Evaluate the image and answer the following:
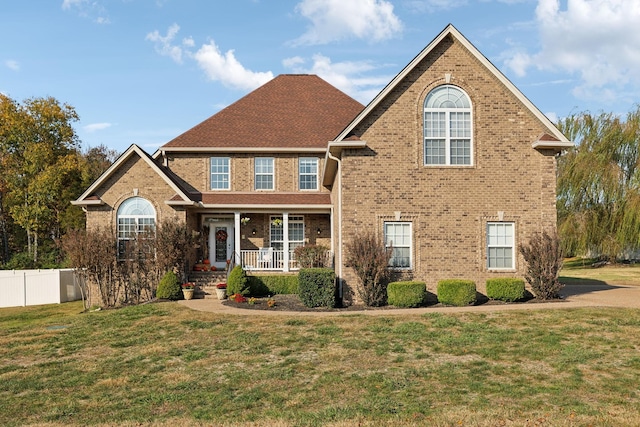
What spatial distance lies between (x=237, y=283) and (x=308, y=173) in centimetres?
713

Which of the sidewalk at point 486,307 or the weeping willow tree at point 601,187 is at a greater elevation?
the weeping willow tree at point 601,187

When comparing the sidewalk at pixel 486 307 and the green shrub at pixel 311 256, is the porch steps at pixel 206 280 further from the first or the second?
the green shrub at pixel 311 256

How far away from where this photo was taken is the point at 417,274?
57.6 ft

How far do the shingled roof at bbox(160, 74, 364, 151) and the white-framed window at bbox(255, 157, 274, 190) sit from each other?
76 centimetres

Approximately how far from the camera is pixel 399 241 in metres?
17.8

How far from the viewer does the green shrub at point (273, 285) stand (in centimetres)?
2106

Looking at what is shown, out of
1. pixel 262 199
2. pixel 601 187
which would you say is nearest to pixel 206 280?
pixel 262 199

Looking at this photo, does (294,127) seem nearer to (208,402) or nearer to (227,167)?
(227,167)

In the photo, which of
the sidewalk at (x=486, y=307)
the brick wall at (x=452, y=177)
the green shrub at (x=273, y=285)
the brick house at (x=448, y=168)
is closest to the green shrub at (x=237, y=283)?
the green shrub at (x=273, y=285)

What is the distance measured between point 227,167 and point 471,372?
683 inches

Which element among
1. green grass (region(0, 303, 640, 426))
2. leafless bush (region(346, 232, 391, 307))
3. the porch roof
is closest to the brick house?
leafless bush (region(346, 232, 391, 307))

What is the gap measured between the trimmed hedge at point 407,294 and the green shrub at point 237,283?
6.07 m

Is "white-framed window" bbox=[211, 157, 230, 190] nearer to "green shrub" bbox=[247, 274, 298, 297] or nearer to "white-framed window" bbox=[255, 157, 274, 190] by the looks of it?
"white-framed window" bbox=[255, 157, 274, 190]

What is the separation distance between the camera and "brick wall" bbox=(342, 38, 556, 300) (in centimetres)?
1764
